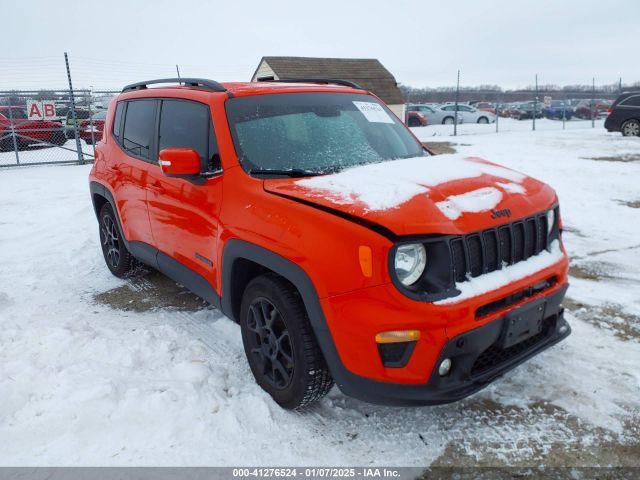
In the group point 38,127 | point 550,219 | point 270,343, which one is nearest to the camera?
point 270,343

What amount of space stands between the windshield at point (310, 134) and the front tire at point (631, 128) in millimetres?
18099

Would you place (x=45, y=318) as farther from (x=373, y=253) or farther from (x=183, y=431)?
(x=373, y=253)

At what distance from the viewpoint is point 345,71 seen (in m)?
24.9

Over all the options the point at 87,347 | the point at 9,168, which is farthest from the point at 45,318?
the point at 9,168

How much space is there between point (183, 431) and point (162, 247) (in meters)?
1.67

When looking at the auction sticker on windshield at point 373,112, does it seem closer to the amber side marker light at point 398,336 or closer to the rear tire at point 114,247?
the amber side marker light at point 398,336

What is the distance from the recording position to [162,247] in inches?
156

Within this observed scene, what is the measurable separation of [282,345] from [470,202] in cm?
129

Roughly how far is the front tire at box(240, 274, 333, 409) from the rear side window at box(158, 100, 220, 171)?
3.10 ft

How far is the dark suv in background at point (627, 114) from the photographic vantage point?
18.0m

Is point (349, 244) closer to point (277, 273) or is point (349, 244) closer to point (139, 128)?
point (277, 273)

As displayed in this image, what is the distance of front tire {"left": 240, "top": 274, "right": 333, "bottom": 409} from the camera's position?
8.63 feet

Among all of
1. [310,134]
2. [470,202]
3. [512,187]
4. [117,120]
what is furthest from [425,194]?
[117,120]

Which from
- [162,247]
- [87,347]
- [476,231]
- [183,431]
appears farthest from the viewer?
[162,247]
